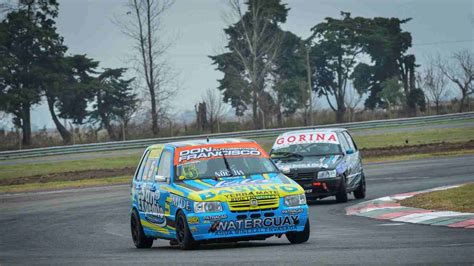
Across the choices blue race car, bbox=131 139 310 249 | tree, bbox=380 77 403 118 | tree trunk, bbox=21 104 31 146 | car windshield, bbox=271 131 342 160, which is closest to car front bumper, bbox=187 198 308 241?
blue race car, bbox=131 139 310 249

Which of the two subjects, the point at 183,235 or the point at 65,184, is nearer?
the point at 183,235

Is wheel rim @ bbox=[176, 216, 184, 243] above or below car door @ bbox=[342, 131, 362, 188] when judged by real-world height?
below

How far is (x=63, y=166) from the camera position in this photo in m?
50.8

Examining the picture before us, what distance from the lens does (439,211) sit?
19.5 m

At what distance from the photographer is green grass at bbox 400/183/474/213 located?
19656 millimetres

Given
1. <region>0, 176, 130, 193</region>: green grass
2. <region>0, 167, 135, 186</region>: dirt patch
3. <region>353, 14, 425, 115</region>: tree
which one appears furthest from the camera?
<region>353, 14, 425, 115</region>: tree

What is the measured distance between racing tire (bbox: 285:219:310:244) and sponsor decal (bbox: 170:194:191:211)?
1.43 meters

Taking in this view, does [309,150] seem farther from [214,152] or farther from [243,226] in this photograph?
[243,226]

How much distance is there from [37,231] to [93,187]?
15.7 m

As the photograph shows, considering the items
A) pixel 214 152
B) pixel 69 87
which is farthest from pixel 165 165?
pixel 69 87

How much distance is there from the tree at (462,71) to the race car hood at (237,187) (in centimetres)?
6591

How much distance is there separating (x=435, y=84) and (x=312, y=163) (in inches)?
2466

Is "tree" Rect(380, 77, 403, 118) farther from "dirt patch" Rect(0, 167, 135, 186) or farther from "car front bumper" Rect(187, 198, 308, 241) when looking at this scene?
"car front bumper" Rect(187, 198, 308, 241)

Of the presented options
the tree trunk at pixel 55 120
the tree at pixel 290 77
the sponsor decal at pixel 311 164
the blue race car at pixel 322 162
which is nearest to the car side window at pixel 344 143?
the blue race car at pixel 322 162
